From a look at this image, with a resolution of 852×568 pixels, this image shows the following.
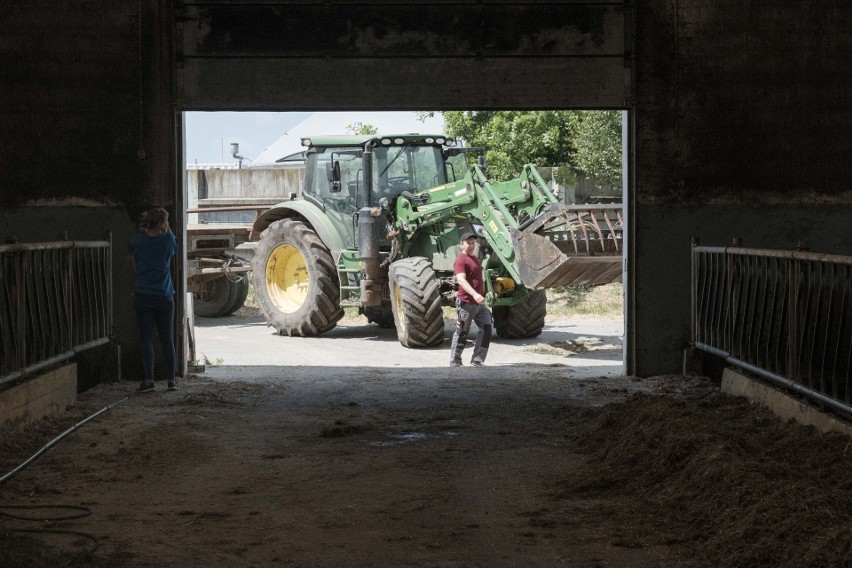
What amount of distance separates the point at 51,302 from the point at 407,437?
11.3 ft

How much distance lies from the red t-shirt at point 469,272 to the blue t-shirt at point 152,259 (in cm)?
495

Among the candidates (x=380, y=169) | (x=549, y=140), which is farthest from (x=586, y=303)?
(x=380, y=169)

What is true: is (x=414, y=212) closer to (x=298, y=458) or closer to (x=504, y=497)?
(x=298, y=458)

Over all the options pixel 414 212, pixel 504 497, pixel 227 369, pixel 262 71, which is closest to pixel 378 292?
pixel 414 212

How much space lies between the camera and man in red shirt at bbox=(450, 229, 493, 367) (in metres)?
15.3

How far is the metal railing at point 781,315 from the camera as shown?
313 inches

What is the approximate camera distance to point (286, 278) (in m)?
21.2

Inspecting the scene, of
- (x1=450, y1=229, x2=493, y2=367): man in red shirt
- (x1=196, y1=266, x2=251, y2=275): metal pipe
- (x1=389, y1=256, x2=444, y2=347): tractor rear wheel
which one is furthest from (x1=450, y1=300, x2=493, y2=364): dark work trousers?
(x1=196, y1=266, x2=251, y2=275): metal pipe

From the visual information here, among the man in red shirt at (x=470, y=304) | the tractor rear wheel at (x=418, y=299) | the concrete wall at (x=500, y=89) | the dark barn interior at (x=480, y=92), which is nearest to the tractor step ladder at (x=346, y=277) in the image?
the tractor rear wheel at (x=418, y=299)

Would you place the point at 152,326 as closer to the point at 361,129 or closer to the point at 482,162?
the point at 482,162

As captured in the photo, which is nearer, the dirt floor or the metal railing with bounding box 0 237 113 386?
the dirt floor

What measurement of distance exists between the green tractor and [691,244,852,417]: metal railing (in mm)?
5100

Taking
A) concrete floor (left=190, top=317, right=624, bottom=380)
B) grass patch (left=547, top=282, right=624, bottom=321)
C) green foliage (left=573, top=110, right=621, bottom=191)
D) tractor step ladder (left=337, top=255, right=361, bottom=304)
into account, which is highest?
green foliage (left=573, top=110, right=621, bottom=191)

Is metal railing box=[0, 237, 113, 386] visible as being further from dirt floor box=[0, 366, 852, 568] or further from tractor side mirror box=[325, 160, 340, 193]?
tractor side mirror box=[325, 160, 340, 193]
